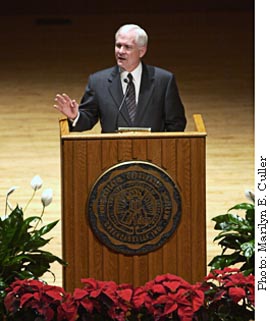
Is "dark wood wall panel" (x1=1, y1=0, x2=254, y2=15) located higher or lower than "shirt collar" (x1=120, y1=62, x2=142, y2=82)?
higher

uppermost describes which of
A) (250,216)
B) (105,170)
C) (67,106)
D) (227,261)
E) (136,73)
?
(136,73)

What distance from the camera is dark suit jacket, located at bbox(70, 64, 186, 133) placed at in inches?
154

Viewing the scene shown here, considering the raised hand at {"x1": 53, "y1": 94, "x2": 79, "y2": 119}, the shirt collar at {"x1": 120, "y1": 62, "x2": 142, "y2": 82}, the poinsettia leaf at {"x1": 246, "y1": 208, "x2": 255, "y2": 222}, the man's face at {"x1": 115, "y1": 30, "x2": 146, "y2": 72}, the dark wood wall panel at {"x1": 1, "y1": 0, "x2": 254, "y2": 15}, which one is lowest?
the poinsettia leaf at {"x1": 246, "y1": 208, "x2": 255, "y2": 222}

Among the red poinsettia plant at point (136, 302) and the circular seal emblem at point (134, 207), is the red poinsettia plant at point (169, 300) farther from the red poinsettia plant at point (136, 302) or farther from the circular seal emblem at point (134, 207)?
the circular seal emblem at point (134, 207)

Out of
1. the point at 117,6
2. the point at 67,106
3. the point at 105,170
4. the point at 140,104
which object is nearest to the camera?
the point at 105,170

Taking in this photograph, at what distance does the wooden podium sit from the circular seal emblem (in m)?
0.02

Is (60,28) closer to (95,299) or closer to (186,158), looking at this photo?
(186,158)

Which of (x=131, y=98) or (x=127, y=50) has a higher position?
(x=127, y=50)

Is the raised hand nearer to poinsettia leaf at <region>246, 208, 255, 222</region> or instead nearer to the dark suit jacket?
the dark suit jacket

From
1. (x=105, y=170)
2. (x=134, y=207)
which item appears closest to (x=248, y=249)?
(x=134, y=207)

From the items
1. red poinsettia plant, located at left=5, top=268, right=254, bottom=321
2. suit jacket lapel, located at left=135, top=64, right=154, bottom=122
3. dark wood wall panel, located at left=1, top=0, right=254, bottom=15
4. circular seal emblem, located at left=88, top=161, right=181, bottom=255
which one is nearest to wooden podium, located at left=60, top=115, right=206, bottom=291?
circular seal emblem, located at left=88, top=161, right=181, bottom=255

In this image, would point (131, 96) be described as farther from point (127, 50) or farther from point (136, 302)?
point (136, 302)

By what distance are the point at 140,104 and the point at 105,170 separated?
0.39 meters

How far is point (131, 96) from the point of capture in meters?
3.96
